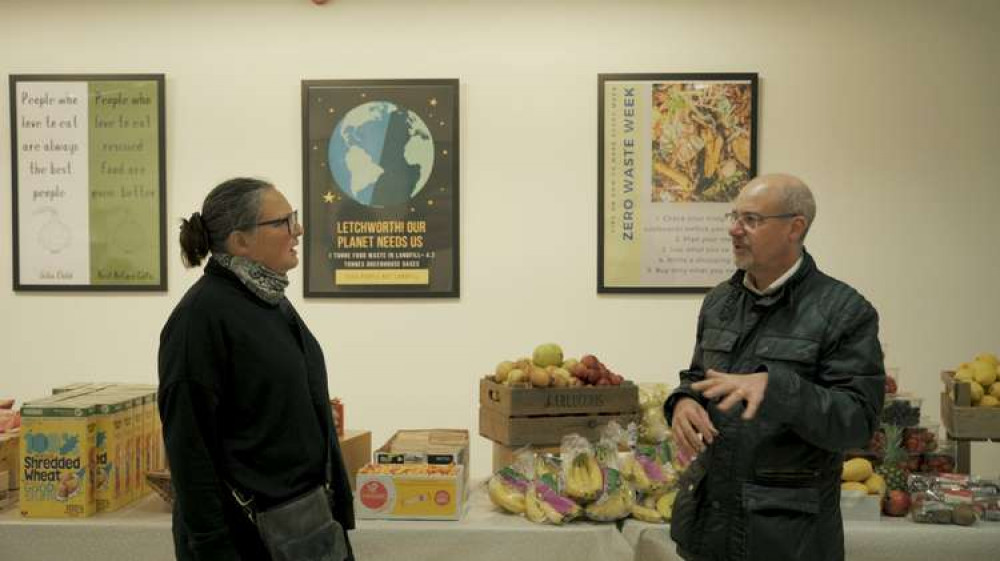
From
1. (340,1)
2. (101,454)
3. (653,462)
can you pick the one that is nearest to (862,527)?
(653,462)

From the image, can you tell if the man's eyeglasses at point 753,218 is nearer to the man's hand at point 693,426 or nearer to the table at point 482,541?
the man's hand at point 693,426

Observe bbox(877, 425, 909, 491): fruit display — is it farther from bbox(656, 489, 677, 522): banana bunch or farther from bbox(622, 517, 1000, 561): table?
bbox(656, 489, 677, 522): banana bunch

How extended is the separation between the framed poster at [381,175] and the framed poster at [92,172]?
30.1 inches

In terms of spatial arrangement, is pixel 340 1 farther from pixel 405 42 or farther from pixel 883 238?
pixel 883 238

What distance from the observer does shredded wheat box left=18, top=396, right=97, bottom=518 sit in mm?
2684

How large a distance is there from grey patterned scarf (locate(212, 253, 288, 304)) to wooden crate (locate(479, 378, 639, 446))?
1.12m

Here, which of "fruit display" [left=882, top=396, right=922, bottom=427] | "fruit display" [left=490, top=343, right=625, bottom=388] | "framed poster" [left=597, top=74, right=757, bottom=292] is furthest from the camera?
"framed poster" [left=597, top=74, right=757, bottom=292]

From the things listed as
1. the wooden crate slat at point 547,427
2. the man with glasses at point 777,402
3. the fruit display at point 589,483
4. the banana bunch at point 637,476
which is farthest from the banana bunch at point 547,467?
the man with glasses at point 777,402

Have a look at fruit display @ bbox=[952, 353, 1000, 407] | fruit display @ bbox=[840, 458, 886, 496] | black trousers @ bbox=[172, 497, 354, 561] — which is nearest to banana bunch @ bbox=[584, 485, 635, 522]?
fruit display @ bbox=[840, 458, 886, 496]

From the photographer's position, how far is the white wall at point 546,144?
4.29 m

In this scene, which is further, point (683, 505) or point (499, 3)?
point (499, 3)

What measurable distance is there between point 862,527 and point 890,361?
6.13ft

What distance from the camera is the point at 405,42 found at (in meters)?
4.30

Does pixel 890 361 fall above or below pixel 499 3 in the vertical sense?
below
